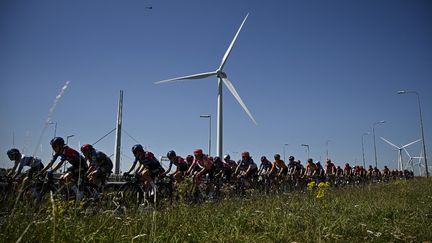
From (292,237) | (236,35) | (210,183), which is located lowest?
(292,237)

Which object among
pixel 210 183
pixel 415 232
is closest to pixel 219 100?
pixel 210 183

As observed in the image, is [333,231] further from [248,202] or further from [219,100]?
[219,100]

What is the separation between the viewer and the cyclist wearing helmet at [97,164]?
27.7ft

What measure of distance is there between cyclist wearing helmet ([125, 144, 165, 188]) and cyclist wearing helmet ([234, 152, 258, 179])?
543cm

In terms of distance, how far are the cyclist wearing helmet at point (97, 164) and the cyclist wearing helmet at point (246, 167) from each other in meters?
7.21

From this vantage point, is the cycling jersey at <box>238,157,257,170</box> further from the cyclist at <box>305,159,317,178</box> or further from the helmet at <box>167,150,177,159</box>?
the cyclist at <box>305,159,317,178</box>

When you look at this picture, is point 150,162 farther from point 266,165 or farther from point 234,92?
point 234,92

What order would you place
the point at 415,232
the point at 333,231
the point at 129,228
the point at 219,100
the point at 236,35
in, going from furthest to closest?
the point at 236,35 < the point at 219,100 < the point at 415,232 < the point at 333,231 < the point at 129,228

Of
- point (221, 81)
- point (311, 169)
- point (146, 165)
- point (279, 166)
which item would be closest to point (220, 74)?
point (221, 81)

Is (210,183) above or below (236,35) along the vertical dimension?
below

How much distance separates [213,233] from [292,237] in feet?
3.25

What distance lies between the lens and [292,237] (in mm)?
4355

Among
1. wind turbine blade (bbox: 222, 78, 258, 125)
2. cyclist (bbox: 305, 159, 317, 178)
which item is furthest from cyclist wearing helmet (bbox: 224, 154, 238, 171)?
wind turbine blade (bbox: 222, 78, 258, 125)

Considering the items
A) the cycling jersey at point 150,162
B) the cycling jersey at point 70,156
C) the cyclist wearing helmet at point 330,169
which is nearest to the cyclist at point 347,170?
the cyclist wearing helmet at point 330,169
